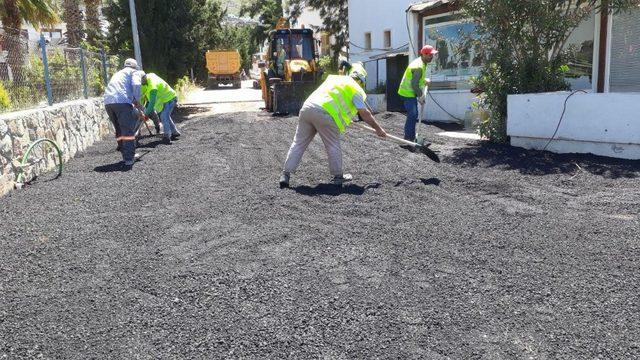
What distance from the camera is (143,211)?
5992mm

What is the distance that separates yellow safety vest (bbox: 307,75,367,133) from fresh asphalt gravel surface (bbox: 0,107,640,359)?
931 millimetres

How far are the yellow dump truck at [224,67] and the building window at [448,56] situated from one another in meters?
25.0

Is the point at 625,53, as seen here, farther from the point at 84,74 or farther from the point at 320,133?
the point at 84,74

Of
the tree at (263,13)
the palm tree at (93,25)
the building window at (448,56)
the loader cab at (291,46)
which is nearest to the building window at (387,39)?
the loader cab at (291,46)

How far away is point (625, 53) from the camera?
9.87 m

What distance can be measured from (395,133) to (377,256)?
23.2 ft

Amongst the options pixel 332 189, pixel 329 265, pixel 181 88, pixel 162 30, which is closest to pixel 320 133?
pixel 332 189

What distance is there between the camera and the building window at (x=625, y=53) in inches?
380

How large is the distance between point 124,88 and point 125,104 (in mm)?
247

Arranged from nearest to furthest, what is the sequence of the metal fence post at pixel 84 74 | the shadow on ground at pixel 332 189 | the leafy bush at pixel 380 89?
1. the shadow on ground at pixel 332 189
2. the metal fence post at pixel 84 74
3. the leafy bush at pixel 380 89

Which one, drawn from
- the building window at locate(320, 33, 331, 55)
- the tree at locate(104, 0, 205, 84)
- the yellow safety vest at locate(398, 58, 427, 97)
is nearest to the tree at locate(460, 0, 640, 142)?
the yellow safety vest at locate(398, 58, 427, 97)

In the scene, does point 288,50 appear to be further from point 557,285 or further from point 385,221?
point 557,285

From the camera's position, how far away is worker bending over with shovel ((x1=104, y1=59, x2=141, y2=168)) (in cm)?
846

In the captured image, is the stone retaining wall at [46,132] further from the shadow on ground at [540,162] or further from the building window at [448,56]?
the building window at [448,56]
